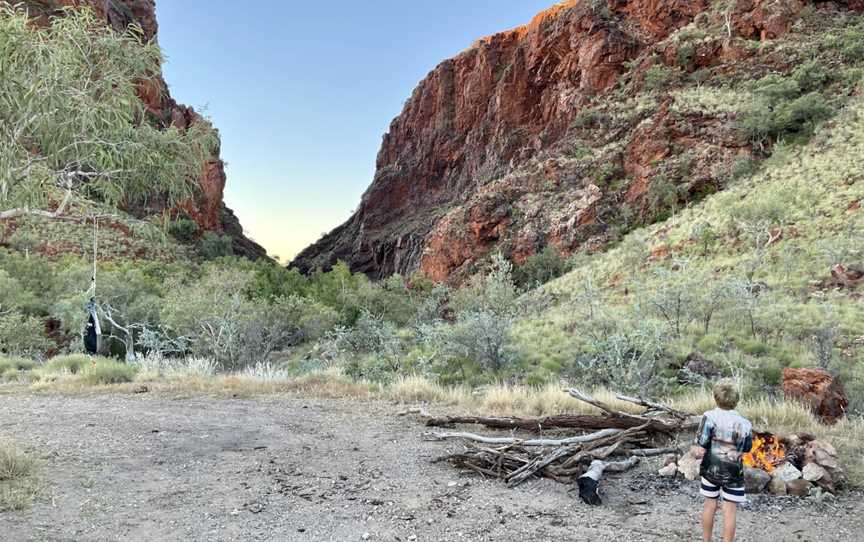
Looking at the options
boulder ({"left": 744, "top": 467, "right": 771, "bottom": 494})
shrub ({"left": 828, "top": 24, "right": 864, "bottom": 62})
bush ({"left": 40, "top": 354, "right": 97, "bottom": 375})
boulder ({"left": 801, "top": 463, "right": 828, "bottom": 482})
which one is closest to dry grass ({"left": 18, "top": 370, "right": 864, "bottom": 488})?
boulder ({"left": 801, "top": 463, "right": 828, "bottom": 482})

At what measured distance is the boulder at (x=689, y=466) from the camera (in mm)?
4332

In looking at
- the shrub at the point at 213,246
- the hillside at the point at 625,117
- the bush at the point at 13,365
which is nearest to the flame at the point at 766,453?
the bush at the point at 13,365

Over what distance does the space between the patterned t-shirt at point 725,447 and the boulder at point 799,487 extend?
1.24 metres

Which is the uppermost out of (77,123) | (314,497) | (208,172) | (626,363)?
(208,172)

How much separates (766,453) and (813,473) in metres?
0.38

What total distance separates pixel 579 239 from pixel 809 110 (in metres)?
15.2

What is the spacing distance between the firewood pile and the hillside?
99.3 feet

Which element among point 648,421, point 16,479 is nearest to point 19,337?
point 16,479

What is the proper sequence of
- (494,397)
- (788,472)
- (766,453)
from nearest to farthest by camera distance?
(788,472)
(766,453)
(494,397)

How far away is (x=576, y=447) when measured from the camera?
483cm

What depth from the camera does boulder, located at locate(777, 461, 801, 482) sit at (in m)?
4.09

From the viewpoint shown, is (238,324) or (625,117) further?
(625,117)

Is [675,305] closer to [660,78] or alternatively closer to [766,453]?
[766,453]

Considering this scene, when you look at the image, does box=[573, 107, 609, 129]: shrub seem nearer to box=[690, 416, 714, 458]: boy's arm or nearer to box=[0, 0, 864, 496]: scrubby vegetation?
box=[0, 0, 864, 496]: scrubby vegetation
